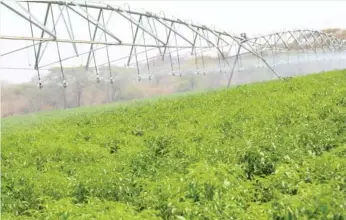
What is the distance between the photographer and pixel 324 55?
51469mm

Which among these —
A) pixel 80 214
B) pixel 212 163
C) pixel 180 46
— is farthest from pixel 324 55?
pixel 80 214

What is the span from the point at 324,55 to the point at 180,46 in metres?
27.7

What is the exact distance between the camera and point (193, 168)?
8.00 metres

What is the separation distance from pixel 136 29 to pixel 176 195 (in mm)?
17461

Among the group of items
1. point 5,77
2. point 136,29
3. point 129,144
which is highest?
point 136,29

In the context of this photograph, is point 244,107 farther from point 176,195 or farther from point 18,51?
point 176,195

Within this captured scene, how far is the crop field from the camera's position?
582 centimetres

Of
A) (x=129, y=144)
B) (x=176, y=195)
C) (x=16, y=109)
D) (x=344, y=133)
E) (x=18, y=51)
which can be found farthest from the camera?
(x=16, y=109)

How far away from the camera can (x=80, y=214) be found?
232 inches

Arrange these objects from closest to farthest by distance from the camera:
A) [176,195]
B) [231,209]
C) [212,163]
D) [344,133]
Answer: [231,209] → [176,195] → [212,163] → [344,133]

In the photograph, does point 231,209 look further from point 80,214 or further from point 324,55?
point 324,55

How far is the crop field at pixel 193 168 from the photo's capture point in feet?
19.1

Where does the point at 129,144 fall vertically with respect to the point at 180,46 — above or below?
below

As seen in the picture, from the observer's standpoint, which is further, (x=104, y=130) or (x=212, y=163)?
(x=104, y=130)
